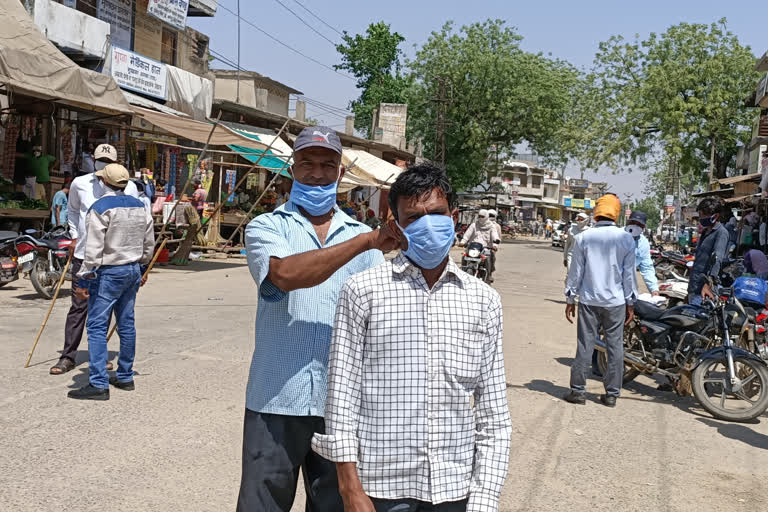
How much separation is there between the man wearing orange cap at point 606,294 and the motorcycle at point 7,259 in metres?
8.22

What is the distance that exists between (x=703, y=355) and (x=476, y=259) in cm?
866

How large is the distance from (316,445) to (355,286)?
450mm

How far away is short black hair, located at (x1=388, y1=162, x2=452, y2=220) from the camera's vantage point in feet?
7.39

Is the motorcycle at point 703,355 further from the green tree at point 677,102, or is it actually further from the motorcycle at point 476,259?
the green tree at point 677,102

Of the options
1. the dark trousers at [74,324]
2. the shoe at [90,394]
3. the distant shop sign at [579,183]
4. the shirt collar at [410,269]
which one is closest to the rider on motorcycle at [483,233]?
the dark trousers at [74,324]

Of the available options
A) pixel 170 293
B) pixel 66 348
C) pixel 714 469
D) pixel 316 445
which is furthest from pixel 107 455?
pixel 170 293


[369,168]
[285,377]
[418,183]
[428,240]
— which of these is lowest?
[285,377]

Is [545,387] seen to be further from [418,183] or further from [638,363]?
[418,183]

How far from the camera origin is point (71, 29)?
17.3 m

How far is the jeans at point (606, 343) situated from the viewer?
6594 millimetres

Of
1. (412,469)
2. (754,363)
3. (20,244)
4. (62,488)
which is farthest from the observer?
(20,244)

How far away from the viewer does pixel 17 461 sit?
4312mm

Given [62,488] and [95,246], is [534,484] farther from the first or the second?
[95,246]

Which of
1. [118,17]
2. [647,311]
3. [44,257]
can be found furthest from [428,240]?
[118,17]
